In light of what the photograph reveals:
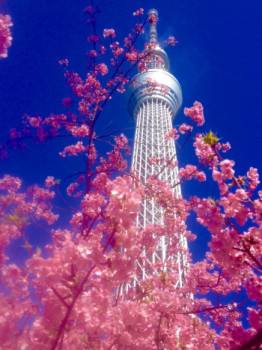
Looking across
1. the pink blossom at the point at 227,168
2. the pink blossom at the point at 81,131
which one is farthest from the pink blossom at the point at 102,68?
the pink blossom at the point at 227,168

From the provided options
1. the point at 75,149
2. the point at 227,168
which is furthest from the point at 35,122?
the point at 227,168

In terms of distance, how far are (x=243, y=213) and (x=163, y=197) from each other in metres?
2.50

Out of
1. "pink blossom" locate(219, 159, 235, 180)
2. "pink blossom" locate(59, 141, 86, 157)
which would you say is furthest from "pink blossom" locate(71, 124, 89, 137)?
"pink blossom" locate(219, 159, 235, 180)

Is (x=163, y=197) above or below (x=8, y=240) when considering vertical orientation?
above

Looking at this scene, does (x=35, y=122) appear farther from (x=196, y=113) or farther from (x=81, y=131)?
(x=196, y=113)

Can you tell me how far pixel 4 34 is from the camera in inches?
120

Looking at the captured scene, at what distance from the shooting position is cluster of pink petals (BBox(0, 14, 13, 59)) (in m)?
3.03

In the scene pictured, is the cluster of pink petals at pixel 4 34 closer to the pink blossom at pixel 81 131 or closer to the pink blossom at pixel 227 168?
the pink blossom at pixel 81 131

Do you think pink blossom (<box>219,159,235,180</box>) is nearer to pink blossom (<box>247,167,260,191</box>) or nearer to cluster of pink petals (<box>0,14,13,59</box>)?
pink blossom (<box>247,167,260,191</box>)

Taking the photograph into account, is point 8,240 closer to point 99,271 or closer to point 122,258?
point 99,271

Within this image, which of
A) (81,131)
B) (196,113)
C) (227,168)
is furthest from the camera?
(196,113)

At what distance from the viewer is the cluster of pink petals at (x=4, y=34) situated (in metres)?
3.03

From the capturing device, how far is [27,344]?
217 cm

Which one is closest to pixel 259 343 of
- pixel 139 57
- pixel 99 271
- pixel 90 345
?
pixel 99 271
